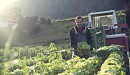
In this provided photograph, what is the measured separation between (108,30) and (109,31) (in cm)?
6

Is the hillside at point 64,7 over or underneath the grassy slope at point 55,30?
over

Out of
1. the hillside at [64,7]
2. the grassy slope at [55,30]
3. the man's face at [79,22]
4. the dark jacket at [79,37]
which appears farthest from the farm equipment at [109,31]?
the hillside at [64,7]

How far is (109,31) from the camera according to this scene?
11.8m

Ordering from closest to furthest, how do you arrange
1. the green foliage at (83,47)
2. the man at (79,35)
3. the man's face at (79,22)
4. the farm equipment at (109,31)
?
the green foliage at (83,47), the man's face at (79,22), the man at (79,35), the farm equipment at (109,31)

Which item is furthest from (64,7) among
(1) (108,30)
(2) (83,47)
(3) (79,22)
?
(2) (83,47)

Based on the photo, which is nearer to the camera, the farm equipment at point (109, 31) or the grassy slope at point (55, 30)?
the farm equipment at point (109, 31)

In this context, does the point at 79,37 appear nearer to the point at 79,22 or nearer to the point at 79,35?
the point at 79,35

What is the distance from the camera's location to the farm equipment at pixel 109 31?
10023mm

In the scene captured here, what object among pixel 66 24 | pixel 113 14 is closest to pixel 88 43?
pixel 113 14

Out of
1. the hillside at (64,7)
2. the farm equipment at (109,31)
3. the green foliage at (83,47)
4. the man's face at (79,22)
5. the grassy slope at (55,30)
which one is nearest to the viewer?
the green foliage at (83,47)

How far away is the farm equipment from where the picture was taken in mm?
10023

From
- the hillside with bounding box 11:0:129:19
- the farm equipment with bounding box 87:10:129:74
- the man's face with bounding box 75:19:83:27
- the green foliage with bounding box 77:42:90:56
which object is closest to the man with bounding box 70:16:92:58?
the man's face with bounding box 75:19:83:27

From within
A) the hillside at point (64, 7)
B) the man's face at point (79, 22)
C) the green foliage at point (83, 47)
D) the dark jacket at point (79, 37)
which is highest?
the hillside at point (64, 7)

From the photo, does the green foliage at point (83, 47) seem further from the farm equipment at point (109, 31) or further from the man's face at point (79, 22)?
the farm equipment at point (109, 31)
